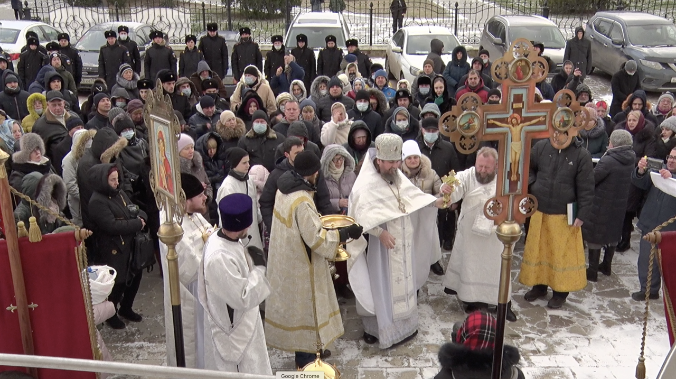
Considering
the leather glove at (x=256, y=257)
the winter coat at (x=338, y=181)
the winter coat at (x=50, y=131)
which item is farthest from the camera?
the winter coat at (x=50, y=131)

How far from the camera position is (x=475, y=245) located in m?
6.42

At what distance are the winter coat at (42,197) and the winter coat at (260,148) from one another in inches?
92.4

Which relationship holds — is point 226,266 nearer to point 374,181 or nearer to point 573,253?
point 374,181

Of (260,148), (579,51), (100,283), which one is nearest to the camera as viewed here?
(100,283)

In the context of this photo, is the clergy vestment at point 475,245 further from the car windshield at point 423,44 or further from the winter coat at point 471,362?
the car windshield at point 423,44

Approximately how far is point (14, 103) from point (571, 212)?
792cm

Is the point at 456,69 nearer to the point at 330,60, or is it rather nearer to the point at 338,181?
the point at 330,60

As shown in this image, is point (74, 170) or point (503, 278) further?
point (74, 170)

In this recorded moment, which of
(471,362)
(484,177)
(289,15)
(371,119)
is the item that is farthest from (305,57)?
(471,362)

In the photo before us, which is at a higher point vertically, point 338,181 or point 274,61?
point 274,61

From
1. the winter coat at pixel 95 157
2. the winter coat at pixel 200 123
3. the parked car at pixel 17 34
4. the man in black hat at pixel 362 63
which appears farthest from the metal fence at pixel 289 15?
the winter coat at pixel 95 157

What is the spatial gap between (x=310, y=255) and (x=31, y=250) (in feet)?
6.93

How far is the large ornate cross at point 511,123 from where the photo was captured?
10.1 ft

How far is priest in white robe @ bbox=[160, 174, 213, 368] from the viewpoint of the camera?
15.9 ft
